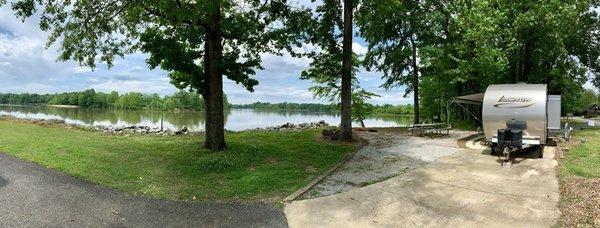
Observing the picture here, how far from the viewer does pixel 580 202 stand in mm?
7848

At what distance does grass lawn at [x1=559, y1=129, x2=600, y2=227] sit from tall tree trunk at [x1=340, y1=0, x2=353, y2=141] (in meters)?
7.73

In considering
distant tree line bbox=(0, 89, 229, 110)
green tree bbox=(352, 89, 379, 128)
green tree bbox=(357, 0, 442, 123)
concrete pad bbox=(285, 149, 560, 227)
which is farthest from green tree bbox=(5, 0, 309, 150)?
distant tree line bbox=(0, 89, 229, 110)

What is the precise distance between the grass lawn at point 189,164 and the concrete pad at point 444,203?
4.56ft

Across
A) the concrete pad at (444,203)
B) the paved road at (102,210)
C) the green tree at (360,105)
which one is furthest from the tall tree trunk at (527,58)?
the paved road at (102,210)

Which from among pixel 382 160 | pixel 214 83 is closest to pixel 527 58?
pixel 382 160

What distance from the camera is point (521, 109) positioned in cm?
1379

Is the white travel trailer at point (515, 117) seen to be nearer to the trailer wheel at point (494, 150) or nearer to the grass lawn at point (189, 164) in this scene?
the trailer wheel at point (494, 150)

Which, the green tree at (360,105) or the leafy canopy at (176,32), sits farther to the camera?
the green tree at (360,105)

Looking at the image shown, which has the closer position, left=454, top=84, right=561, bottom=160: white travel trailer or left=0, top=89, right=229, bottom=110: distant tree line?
left=454, top=84, right=561, bottom=160: white travel trailer

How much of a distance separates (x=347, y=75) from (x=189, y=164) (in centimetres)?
831

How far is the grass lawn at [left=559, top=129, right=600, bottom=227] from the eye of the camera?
23.2ft

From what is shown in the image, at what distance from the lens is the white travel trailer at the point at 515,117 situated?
1308 centimetres

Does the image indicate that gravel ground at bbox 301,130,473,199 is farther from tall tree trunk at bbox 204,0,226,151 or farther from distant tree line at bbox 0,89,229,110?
distant tree line at bbox 0,89,229,110

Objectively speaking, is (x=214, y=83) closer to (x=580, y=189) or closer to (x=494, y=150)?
(x=494, y=150)
